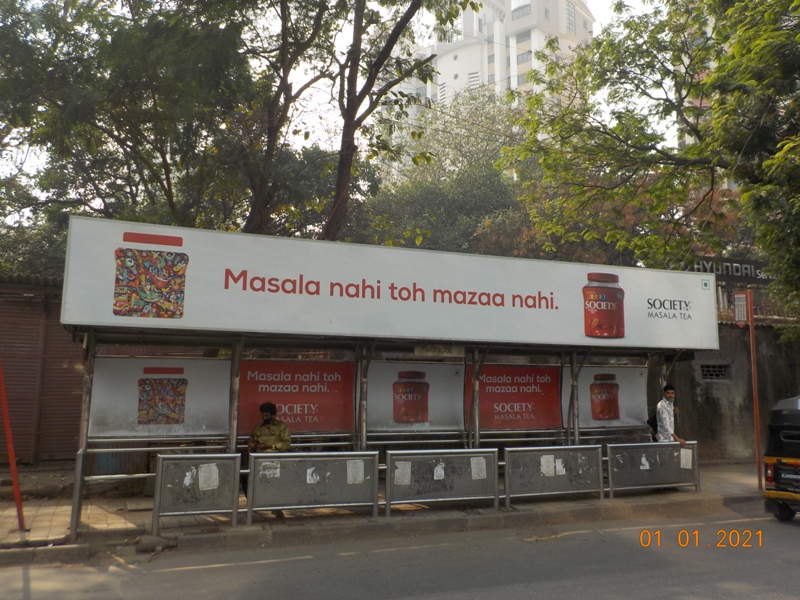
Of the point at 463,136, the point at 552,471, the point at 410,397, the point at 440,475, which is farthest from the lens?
the point at 463,136

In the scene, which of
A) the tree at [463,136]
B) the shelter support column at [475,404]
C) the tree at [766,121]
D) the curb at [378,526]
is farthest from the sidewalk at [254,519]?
the tree at [463,136]

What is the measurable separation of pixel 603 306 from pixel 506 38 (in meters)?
76.4

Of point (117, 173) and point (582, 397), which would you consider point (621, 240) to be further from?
point (117, 173)

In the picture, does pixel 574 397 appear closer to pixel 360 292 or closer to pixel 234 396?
pixel 360 292

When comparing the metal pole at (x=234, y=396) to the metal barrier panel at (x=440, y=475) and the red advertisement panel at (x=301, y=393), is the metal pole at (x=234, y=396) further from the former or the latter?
the metal barrier panel at (x=440, y=475)

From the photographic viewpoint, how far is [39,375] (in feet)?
37.3

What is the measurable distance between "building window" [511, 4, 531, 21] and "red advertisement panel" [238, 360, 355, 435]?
7635 cm

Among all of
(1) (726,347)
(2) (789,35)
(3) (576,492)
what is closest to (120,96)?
(3) (576,492)

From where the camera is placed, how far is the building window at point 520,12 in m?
76.2

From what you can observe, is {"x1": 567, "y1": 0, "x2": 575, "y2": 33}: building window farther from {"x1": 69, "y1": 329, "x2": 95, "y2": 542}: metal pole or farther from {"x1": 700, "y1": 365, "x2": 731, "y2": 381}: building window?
{"x1": 69, "y1": 329, "x2": 95, "y2": 542}: metal pole

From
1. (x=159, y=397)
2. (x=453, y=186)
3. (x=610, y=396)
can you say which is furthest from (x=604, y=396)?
(x=453, y=186)

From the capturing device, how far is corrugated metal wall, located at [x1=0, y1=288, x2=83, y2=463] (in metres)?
11.2

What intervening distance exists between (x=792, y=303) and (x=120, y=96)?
13.8 meters

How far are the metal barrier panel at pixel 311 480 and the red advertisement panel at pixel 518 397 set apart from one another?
8.11ft
